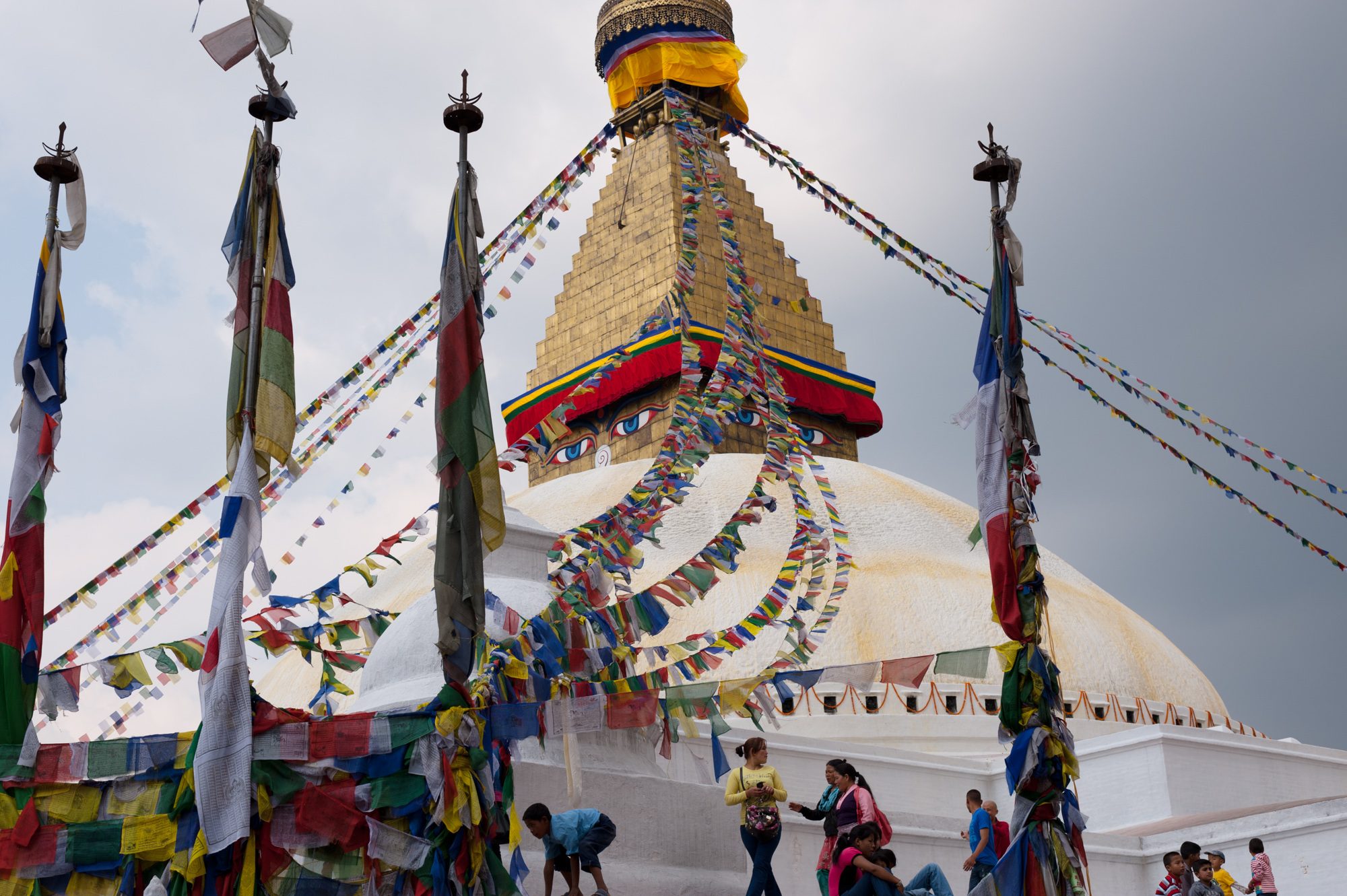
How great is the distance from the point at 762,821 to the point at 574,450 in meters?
19.9

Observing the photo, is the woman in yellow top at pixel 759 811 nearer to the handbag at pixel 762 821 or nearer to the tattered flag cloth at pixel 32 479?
the handbag at pixel 762 821

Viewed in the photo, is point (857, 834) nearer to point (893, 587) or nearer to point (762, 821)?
point (762, 821)

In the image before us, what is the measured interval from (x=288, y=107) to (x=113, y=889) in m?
4.27

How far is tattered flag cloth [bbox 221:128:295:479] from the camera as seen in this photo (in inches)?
310

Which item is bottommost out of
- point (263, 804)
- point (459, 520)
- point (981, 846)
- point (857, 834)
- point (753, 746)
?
point (981, 846)

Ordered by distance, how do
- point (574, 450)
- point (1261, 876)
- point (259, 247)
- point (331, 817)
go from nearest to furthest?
point (331, 817) < point (259, 247) < point (1261, 876) < point (574, 450)

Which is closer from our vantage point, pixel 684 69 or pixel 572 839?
pixel 572 839

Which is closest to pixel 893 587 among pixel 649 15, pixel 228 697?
pixel 228 697

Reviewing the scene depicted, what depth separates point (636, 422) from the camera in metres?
26.7

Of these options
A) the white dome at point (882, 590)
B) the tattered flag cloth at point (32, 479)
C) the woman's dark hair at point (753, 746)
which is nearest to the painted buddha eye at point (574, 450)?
the white dome at point (882, 590)

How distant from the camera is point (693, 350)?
11469 millimetres

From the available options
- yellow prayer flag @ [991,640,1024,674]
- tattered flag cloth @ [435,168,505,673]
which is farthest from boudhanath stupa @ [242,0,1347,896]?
tattered flag cloth @ [435,168,505,673]

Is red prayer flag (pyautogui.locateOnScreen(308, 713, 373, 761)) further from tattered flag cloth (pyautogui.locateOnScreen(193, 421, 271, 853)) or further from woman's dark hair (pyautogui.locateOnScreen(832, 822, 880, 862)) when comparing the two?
woman's dark hair (pyautogui.locateOnScreen(832, 822, 880, 862))

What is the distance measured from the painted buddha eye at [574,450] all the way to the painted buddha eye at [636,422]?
0.56 metres
